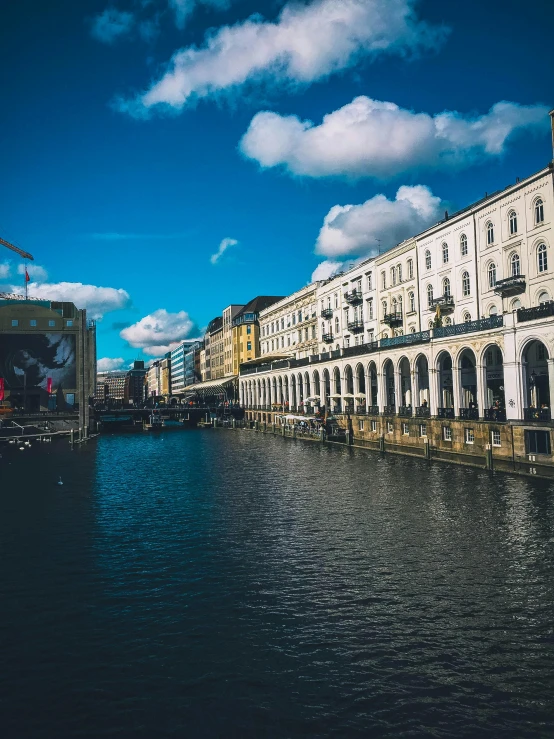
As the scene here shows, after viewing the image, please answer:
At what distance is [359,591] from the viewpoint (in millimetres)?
20594

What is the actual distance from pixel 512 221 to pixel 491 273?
17.6ft

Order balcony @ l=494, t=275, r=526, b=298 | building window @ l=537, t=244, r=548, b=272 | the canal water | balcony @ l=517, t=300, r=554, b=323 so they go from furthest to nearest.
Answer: balcony @ l=494, t=275, r=526, b=298 < building window @ l=537, t=244, r=548, b=272 < balcony @ l=517, t=300, r=554, b=323 < the canal water

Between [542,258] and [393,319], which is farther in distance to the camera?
[393,319]

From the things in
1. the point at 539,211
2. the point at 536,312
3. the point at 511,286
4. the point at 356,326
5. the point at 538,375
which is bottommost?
the point at 538,375

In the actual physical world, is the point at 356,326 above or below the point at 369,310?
below

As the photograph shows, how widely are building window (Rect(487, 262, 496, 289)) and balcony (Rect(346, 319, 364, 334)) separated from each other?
28.0m

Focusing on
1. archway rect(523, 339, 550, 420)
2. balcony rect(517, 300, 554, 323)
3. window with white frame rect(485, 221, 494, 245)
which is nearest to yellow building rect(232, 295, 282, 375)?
window with white frame rect(485, 221, 494, 245)

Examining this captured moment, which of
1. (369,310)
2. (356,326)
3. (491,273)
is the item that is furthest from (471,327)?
(356,326)

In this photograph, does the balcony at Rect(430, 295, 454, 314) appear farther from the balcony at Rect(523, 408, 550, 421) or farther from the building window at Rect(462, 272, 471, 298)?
the balcony at Rect(523, 408, 550, 421)

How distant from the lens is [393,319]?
7275 centimetres

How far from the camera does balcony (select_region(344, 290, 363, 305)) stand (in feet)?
272

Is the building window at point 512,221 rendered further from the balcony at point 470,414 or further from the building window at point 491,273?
the balcony at point 470,414

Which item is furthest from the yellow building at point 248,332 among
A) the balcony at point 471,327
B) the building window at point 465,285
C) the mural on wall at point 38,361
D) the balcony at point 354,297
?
the balcony at point 471,327

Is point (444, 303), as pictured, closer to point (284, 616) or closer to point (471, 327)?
point (471, 327)
